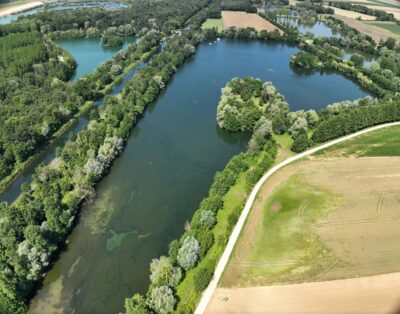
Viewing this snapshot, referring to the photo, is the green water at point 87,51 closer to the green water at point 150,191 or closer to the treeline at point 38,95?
the treeline at point 38,95

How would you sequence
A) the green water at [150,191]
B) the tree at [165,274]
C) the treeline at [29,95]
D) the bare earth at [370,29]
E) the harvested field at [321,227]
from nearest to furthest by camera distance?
the tree at [165,274] < the green water at [150,191] < the harvested field at [321,227] < the treeline at [29,95] < the bare earth at [370,29]

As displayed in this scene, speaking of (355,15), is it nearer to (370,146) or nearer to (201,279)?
(370,146)

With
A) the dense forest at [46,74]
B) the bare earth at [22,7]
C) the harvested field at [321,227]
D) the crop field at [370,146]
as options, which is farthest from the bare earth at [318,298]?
the bare earth at [22,7]

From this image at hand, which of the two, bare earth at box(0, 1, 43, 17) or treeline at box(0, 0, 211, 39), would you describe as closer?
treeline at box(0, 0, 211, 39)

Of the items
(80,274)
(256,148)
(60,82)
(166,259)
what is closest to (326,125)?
(256,148)

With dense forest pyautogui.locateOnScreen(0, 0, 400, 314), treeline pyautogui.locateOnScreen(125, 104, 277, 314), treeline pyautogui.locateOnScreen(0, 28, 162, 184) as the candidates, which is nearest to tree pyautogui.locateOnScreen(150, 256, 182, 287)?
treeline pyautogui.locateOnScreen(125, 104, 277, 314)

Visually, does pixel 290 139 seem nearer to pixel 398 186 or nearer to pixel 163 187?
pixel 398 186

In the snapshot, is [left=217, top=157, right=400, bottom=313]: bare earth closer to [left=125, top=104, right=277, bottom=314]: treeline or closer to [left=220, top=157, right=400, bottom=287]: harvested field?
[left=220, top=157, right=400, bottom=287]: harvested field
